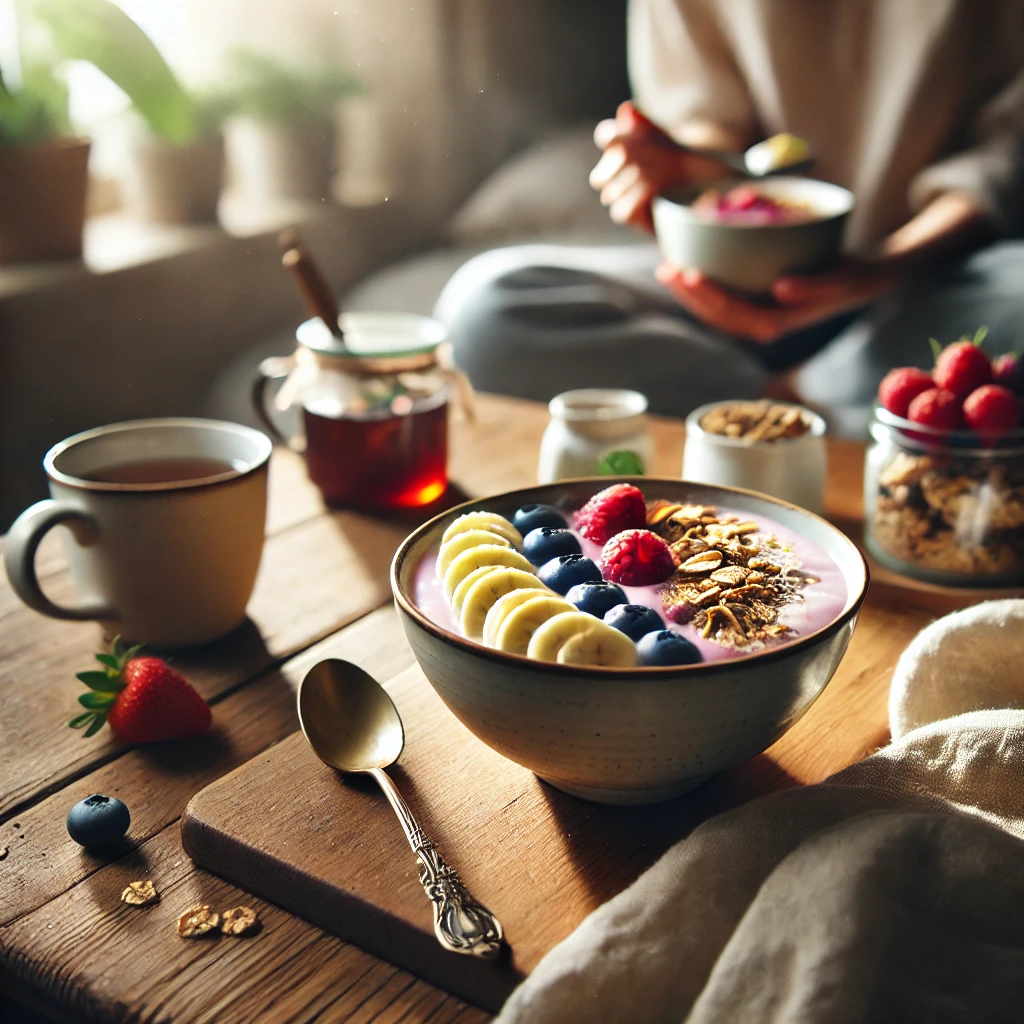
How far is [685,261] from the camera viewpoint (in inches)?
43.3

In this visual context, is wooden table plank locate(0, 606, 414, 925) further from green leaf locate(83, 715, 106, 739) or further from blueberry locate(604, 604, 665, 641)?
blueberry locate(604, 604, 665, 641)

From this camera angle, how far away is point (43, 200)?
67.2 inches

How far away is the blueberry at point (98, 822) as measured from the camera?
49 centimetres

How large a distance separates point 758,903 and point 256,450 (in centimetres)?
43

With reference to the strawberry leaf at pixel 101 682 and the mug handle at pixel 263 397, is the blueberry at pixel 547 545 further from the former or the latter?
the mug handle at pixel 263 397

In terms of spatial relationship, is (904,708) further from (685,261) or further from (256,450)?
(685,261)

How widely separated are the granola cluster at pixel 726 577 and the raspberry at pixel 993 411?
0.23 m

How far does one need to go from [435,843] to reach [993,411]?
1.54 ft

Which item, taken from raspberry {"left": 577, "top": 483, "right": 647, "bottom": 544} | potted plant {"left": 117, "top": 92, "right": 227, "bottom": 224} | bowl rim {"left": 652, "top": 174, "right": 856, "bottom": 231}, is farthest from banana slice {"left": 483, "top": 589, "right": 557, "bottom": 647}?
potted plant {"left": 117, "top": 92, "right": 227, "bottom": 224}

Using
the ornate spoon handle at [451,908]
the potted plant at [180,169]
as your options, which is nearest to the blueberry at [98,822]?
the ornate spoon handle at [451,908]

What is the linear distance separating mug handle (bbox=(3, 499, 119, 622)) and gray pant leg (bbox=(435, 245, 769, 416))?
0.97m

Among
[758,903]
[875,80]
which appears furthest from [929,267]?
[758,903]

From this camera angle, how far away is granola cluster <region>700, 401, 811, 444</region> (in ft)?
2.65

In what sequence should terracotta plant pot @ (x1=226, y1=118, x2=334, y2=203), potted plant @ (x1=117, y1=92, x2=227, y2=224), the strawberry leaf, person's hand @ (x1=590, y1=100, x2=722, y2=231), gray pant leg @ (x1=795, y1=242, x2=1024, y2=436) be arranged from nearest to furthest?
the strawberry leaf < person's hand @ (x1=590, y1=100, x2=722, y2=231) < gray pant leg @ (x1=795, y1=242, x2=1024, y2=436) < potted plant @ (x1=117, y1=92, x2=227, y2=224) < terracotta plant pot @ (x1=226, y1=118, x2=334, y2=203)
